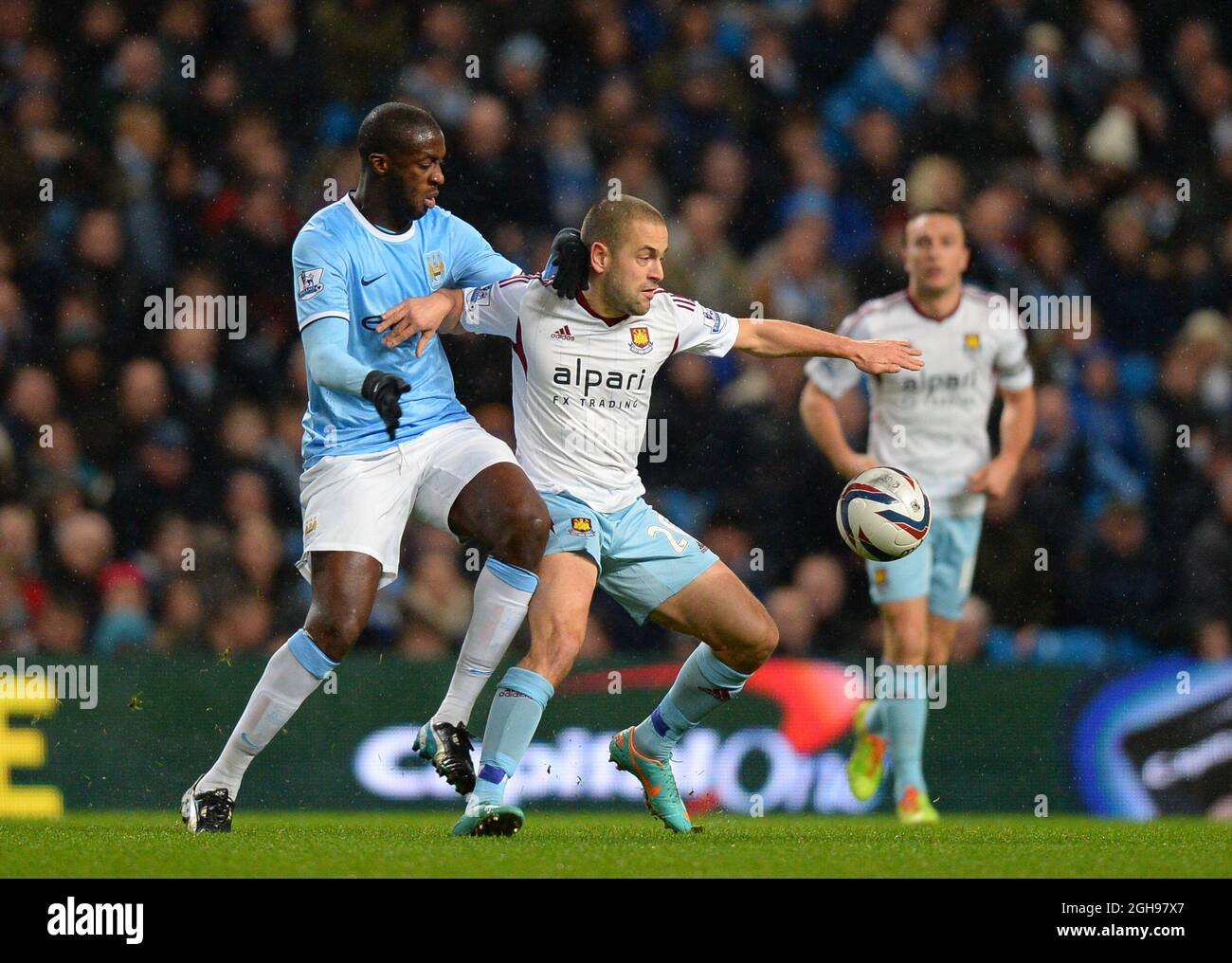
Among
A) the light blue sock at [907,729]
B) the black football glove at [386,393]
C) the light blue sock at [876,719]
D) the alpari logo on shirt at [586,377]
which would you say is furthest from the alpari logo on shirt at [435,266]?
the light blue sock at [876,719]

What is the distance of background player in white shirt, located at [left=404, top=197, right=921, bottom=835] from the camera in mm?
6086

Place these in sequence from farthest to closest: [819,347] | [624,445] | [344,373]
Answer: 1. [624,445]
2. [819,347]
3. [344,373]

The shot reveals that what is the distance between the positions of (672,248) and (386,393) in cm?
406

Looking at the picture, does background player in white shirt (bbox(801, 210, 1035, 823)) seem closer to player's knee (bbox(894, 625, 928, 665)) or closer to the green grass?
player's knee (bbox(894, 625, 928, 665))

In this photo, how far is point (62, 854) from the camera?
5199mm

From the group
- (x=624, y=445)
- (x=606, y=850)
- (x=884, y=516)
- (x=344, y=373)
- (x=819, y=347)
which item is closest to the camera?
(x=606, y=850)

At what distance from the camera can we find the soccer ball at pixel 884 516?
651 cm

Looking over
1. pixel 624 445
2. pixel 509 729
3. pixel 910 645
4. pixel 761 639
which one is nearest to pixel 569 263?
pixel 624 445

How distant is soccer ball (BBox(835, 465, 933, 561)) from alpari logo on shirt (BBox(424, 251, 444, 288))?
5.43 feet

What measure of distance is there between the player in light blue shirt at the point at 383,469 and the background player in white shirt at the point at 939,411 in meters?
2.47

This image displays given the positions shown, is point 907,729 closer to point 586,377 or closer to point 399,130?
point 586,377

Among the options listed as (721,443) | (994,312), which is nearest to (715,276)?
(721,443)

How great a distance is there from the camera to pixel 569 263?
6.14m

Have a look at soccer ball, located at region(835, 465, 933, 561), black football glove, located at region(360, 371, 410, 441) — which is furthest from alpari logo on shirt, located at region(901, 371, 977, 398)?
black football glove, located at region(360, 371, 410, 441)
